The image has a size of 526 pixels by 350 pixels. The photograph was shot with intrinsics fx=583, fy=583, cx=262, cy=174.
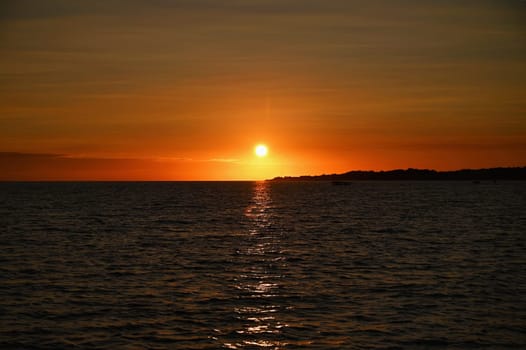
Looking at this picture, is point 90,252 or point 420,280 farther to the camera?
point 90,252

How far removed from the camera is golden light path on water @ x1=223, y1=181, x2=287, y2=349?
73.6 ft

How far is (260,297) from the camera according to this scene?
2991 cm

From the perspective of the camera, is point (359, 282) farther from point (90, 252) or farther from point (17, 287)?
point (90, 252)

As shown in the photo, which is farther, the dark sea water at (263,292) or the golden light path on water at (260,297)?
the dark sea water at (263,292)

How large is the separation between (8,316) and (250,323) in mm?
10640

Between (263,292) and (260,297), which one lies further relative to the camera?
(263,292)

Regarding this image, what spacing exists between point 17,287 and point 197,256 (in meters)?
15.3

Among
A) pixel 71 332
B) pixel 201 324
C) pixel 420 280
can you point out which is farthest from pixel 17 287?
pixel 420 280

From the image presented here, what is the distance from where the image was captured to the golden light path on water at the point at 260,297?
73.6 ft

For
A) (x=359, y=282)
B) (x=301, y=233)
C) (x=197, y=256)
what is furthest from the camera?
(x=301, y=233)

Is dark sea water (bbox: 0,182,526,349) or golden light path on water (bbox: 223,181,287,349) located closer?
golden light path on water (bbox: 223,181,287,349)

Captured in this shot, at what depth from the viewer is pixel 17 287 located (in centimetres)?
3177

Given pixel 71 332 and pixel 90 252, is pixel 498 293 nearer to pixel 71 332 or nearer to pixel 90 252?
pixel 71 332

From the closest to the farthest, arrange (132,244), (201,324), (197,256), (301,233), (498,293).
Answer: (201,324)
(498,293)
(197,256)
(132,244)
(301,233)
